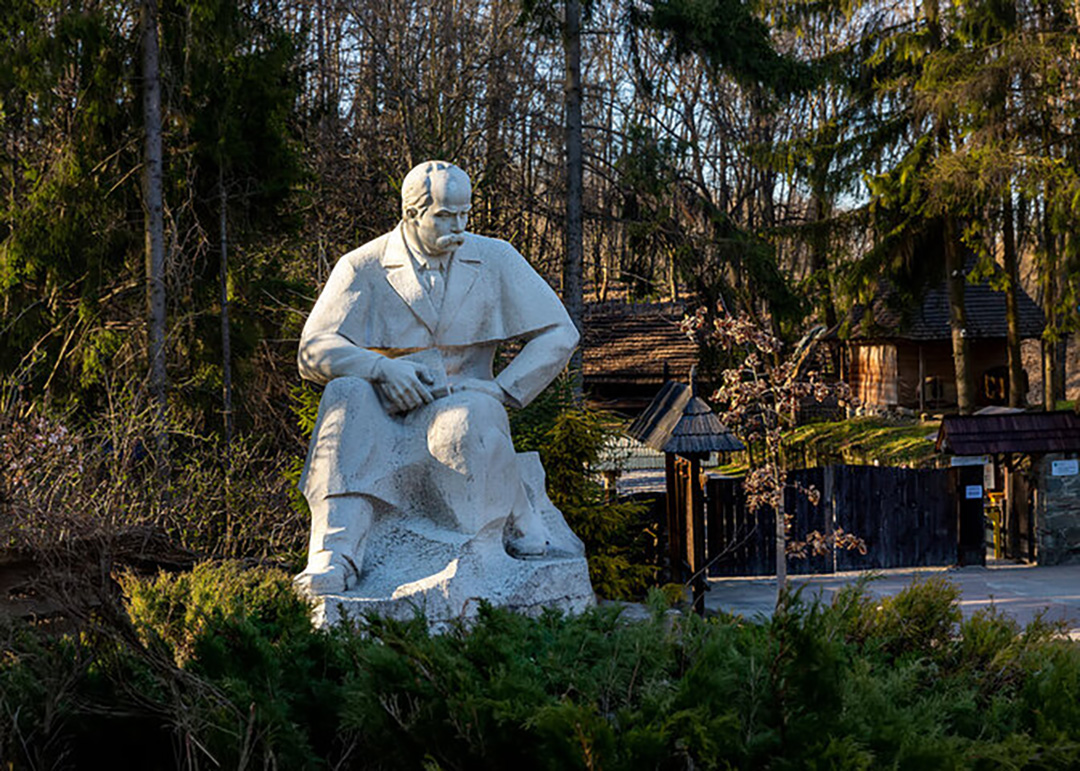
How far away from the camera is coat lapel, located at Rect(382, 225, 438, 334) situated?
16.3 feet

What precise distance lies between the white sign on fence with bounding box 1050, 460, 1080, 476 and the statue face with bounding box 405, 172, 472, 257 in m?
8.79

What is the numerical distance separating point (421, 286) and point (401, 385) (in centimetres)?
53

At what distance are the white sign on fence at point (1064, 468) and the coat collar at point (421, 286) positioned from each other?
861cm

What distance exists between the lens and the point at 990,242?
18.7 metres

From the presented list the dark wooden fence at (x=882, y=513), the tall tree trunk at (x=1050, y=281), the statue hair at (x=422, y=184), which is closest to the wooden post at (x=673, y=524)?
the dark wooden fence at (x=882, y=513)

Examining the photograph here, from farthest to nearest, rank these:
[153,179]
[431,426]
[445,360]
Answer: [153,179]
[445,360]
[431,426]

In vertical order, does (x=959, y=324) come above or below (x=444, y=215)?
above

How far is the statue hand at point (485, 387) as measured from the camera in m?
4.90

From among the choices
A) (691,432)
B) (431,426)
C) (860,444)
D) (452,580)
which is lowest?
(860,444)

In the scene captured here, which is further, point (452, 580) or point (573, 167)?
point (573, 167)

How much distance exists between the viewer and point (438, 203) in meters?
4.83

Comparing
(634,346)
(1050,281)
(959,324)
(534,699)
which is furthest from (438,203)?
(634,346)

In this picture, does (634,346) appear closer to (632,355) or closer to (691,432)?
(632,355)

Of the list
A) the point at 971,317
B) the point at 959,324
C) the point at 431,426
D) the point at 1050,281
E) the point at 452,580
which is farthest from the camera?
the point at 971,317
